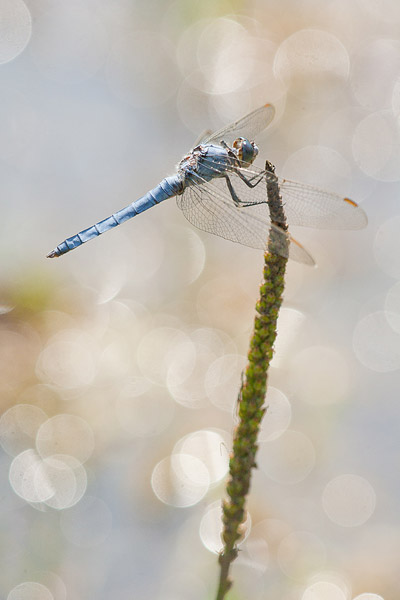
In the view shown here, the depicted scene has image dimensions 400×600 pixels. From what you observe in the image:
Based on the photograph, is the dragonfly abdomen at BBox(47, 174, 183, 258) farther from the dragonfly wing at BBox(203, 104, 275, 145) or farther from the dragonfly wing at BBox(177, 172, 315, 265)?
the dragonfly wing at BBox(203, 104, 275, 145)

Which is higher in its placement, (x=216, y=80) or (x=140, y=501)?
(x=216, y=80)

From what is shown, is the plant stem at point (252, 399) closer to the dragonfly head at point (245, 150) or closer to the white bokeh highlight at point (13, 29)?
the dragonfly head at point (245, 150)

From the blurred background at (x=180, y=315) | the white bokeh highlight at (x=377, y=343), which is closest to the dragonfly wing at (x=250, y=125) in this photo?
the blurred background at (x=180, y=315)

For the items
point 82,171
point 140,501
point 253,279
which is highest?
point 82,171

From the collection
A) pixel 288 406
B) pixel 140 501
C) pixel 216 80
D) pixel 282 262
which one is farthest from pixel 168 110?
pixel 282 262

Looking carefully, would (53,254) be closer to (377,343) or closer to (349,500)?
(349,500)

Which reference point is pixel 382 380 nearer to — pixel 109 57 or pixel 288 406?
pixel 288 406

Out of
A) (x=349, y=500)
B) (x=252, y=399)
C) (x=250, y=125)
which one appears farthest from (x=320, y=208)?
(x=349, y=500)
